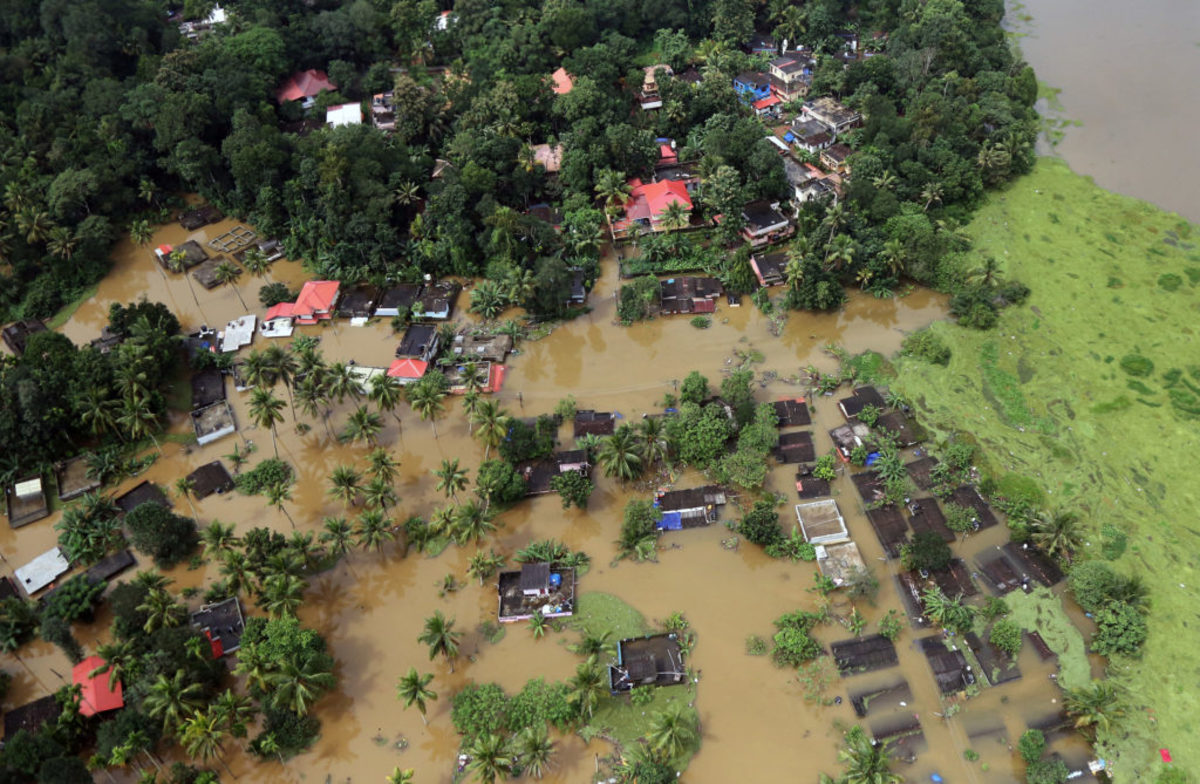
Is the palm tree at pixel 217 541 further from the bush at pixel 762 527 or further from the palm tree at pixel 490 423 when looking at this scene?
the bush at pixel 762 527

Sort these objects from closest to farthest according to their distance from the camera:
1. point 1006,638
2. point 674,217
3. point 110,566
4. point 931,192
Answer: point 1006,638
point 110,566
point 674,217
point 931,192

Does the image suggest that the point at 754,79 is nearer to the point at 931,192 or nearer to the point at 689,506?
the point at 931,192

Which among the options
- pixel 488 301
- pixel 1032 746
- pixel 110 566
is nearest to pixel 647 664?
pixel 1032 746

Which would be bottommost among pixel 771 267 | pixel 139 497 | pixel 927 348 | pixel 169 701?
pixel 139 497

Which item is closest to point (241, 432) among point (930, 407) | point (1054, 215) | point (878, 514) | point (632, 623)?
point (632, 623)

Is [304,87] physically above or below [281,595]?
above

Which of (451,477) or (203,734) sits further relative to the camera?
(451,477)

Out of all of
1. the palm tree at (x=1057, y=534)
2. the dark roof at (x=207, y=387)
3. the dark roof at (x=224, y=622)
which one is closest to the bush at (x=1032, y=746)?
the palm tree at (x=1057, y=534)

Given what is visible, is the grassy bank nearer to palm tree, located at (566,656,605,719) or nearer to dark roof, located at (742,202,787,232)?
dark roof, located at (742,202,787,232)
